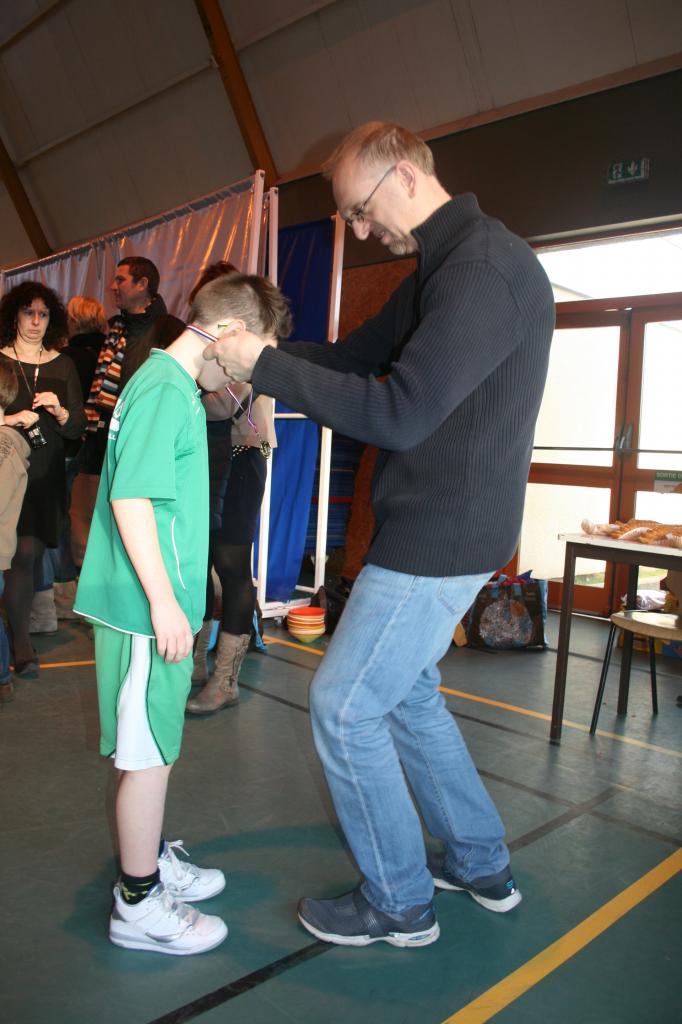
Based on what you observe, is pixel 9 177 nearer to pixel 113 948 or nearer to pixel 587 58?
pixel 587 58

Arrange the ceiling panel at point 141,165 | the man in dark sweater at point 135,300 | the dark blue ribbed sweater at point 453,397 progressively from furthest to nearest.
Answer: the ceiling panel at point 141,165 < the man in dark sweater at point 135,300 < the dark blue ribbed sweater at point 453,397

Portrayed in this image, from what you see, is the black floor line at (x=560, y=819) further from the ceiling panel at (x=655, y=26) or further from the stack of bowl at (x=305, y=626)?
the ceiling panel at (x=655, y=26)

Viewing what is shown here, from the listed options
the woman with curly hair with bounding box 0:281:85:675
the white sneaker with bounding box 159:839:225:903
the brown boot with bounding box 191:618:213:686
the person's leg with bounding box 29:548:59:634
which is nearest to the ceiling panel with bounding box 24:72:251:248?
the woman with curly hair with bounding box 0:281:85:675

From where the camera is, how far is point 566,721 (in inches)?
134

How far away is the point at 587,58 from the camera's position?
17.1 feet

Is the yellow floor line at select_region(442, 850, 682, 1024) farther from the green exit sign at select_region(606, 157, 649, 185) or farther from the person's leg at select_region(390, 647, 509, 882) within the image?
the green exit sign at select_region(606, 157, 649, 185)

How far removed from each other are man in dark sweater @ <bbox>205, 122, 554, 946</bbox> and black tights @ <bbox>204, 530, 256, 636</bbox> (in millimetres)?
1600

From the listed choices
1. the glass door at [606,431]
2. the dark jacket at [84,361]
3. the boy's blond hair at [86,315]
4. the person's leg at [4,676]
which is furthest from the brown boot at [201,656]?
the glass door at [606,431]

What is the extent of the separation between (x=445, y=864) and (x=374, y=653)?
77 centimetres

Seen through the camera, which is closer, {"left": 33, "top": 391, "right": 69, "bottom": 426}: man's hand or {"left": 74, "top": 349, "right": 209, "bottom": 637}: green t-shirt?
{"left": 74, "top": 349, "right": 209, "bottom": 637}: green t-shirt

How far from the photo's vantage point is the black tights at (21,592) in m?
3.55

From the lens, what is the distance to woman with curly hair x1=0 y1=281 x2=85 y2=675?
11.7 ft

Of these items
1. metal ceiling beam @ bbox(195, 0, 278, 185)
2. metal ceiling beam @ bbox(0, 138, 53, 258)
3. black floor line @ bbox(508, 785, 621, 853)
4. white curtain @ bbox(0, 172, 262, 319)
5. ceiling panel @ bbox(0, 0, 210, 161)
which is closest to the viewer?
black floor line @ bbox(508, 785, 621, 853)

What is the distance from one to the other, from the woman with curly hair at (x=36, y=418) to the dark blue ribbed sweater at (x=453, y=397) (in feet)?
7.78
